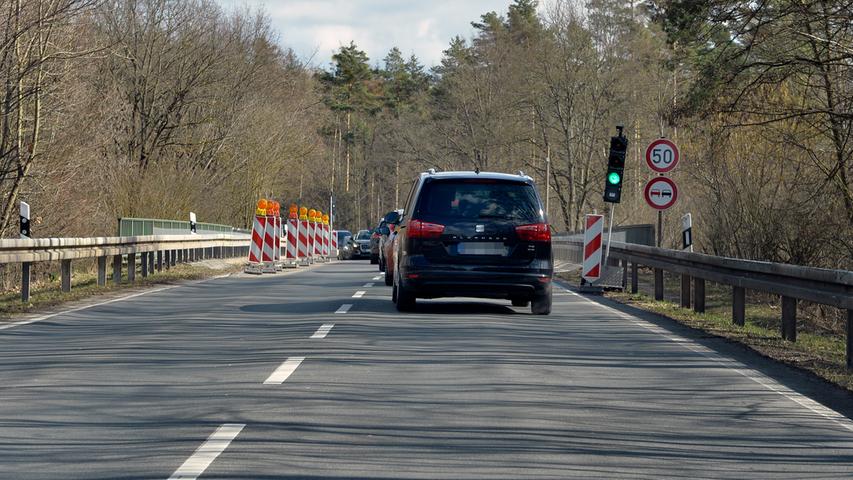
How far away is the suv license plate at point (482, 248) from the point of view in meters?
15.4

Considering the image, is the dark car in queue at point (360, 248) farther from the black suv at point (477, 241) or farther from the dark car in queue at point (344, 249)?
the black suv at point (477, 241)

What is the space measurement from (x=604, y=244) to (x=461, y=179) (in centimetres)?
1002

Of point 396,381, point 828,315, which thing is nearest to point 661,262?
point 828,315

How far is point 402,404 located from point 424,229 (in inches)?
285

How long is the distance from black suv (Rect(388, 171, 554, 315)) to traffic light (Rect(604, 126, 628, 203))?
7.15m

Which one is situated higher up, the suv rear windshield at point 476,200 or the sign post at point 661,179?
the sign post at point 661,179

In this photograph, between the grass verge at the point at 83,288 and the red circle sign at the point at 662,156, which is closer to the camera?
the grass verge at the point at 83,288

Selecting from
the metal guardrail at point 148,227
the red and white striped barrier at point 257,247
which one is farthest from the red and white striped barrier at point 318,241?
the red and white striped barrier at point 257,247

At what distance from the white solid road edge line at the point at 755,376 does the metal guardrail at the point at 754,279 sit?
100 centimetres

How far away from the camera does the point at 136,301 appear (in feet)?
61.8

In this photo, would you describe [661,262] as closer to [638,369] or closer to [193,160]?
[638,369]

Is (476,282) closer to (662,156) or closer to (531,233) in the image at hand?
(531,233)

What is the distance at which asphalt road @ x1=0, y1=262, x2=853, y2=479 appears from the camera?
6.54 metres

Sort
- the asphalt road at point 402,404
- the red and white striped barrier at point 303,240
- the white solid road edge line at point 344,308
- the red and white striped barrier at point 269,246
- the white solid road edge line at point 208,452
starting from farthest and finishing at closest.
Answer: the red and white striped barrier at point 303,240 < the red and white striped barrier at point 269,246 < the white solid road edge line at point 344,308 < the asphalt road at point 402,404 < the white solid road edge line at point 208,452
